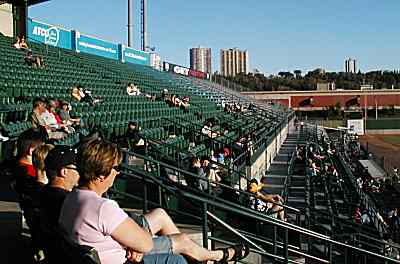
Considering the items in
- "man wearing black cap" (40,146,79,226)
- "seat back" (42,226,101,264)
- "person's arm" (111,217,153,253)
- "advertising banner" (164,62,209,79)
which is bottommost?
"seat back" (42,226,101,264)

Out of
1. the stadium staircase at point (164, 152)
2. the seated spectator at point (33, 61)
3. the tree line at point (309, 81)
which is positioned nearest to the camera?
the stadium staircase at point (164, 152)

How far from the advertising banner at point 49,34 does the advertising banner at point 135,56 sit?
648cm

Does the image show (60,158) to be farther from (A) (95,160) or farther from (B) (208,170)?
(B) (208,170)

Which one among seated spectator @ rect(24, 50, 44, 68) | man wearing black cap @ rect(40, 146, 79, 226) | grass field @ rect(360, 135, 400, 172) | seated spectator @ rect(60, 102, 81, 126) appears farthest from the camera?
grass field @ rect(360, 135, 400, 172)

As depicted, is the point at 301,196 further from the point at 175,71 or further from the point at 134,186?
the point at 175,71

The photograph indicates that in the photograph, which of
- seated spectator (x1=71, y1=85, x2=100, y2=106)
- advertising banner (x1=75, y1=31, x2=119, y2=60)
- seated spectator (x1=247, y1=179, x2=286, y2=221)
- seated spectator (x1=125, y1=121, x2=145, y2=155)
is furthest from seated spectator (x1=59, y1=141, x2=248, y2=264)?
advertising banner (x1=75, y1=31, x2=119, y2=60)

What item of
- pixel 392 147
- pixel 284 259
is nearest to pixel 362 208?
pixel 284 259

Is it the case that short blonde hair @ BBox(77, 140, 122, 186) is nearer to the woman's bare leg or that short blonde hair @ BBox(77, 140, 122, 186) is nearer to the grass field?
the woman's bare leg

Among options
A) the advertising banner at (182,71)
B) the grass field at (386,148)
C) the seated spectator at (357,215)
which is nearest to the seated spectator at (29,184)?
the seated spectator at (357,215)

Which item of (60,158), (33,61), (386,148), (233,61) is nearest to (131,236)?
(60,158)

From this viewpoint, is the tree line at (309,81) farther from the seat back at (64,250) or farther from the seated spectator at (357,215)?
the seat back at (64,250)

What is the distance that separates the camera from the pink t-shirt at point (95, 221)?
303 cm

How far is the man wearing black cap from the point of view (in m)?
3.50

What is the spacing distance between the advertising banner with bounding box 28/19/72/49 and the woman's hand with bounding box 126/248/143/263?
18788 mm
